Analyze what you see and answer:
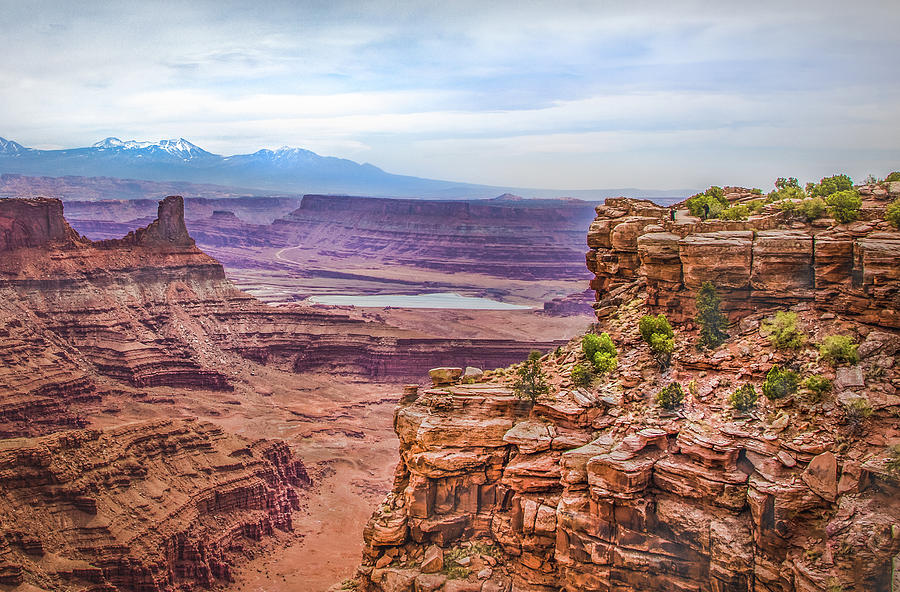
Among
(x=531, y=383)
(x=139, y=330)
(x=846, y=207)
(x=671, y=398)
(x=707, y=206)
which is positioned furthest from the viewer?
(x=139, y=330)

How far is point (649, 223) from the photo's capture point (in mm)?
26781

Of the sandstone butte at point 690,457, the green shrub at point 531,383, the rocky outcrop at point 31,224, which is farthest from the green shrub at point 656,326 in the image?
the rocky outcrop at point 31,224

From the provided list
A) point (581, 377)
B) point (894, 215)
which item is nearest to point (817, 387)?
point (894, 215)

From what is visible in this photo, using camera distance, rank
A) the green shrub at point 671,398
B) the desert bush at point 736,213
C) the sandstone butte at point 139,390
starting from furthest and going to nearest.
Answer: the sandstone butte at point 139,390 → the desert bush at point 736,213 → the green shrub at point 671,398

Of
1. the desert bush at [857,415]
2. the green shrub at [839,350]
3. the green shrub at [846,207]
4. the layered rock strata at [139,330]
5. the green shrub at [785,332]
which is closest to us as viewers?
the desert bush at [857,415]

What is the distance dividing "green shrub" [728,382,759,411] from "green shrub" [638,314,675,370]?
9.96 ft

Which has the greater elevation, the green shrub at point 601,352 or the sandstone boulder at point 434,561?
the green shrub at point 601,352

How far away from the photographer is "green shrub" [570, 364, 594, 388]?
23062mm

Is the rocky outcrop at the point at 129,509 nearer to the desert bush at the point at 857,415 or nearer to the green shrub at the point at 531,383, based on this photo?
the green shrub at the point at 531,383

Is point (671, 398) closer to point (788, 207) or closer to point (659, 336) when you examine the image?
point (659, 336)

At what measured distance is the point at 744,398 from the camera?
1975cm

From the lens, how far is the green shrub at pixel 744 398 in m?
19.6

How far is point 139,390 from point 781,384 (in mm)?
59778

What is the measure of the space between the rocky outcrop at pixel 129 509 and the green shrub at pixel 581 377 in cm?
2348
